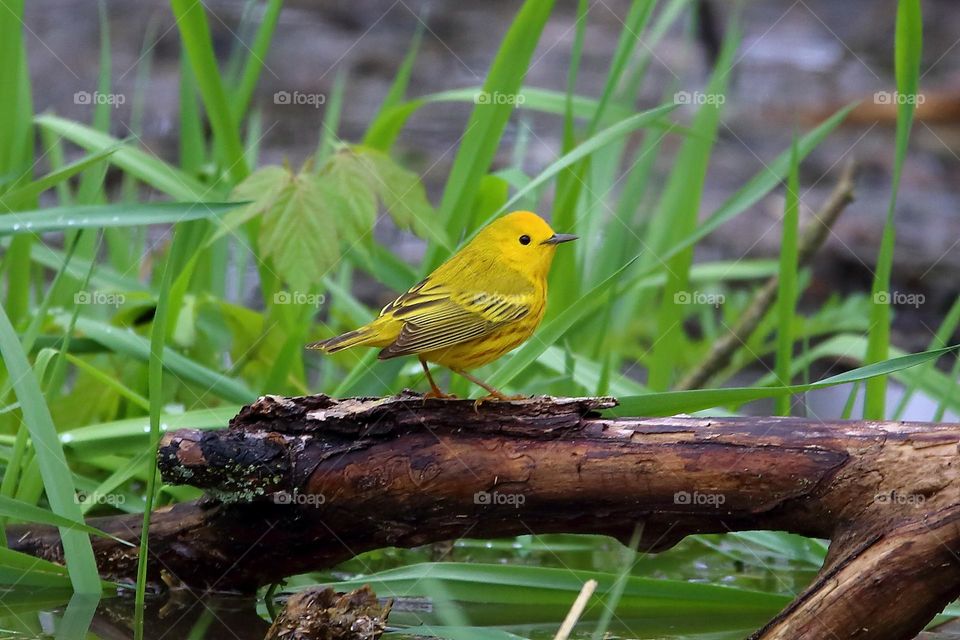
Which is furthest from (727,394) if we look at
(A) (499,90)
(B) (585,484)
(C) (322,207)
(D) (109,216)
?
(D) (109,216)

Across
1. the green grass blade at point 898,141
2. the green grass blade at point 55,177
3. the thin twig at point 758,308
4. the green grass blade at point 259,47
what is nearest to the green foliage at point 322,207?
the green grass blade at point 55,177

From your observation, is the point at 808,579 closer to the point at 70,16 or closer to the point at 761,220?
the point at 761,220

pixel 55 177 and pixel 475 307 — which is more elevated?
pixel 55 177

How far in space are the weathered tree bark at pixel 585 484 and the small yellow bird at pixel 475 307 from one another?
0.92 ft

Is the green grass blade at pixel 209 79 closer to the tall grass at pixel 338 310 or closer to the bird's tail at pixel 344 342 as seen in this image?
the tall grass at pixel 338 310

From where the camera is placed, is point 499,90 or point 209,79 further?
point 209,79

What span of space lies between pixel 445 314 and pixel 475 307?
0.08 metres

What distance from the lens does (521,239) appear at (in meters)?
3.34

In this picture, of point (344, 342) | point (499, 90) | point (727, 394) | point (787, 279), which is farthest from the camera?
point (499, 90)

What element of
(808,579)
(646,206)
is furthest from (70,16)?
(808,579)

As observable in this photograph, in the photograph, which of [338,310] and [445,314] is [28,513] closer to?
[445,314]

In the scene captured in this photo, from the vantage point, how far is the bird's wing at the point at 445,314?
290 cm

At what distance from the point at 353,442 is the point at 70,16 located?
824cm

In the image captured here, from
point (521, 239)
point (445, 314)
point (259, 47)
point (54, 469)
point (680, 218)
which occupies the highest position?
point (259, 47)
